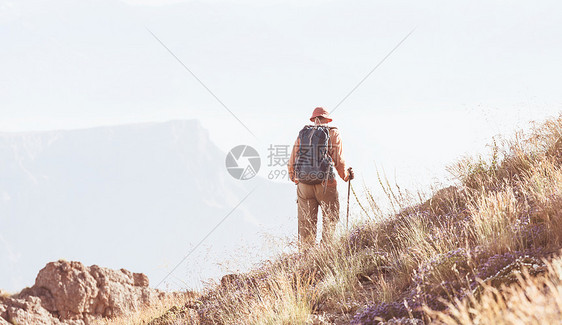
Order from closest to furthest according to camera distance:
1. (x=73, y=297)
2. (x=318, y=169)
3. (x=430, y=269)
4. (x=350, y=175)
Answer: (x=430, y=269) < (x=318, y=169) < (x=350, y=175) < (x=73, y=297)

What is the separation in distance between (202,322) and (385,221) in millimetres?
3082

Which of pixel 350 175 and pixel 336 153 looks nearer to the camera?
pixel 336 153

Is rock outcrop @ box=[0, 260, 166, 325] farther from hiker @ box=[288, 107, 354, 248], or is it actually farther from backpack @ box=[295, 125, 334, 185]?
backpack @ box=[295, 125, 334, 185]

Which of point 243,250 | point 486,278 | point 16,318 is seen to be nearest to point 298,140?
point 243,250

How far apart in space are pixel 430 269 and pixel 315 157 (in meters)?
3.74

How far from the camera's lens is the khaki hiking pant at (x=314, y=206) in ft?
26.1

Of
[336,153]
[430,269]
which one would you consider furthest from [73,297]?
[430,269]

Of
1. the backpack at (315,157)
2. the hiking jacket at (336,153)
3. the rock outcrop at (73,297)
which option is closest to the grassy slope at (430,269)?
the hiking jacket at (336,153)

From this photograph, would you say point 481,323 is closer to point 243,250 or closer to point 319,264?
point 319,264

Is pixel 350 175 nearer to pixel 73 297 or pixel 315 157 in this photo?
pixel 315 157

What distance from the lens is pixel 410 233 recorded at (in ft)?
19.2

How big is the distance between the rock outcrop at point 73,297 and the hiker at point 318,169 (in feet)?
15.2

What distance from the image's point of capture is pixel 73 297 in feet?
32.5

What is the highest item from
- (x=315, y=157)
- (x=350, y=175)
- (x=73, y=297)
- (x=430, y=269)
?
(x=315, y=157)
